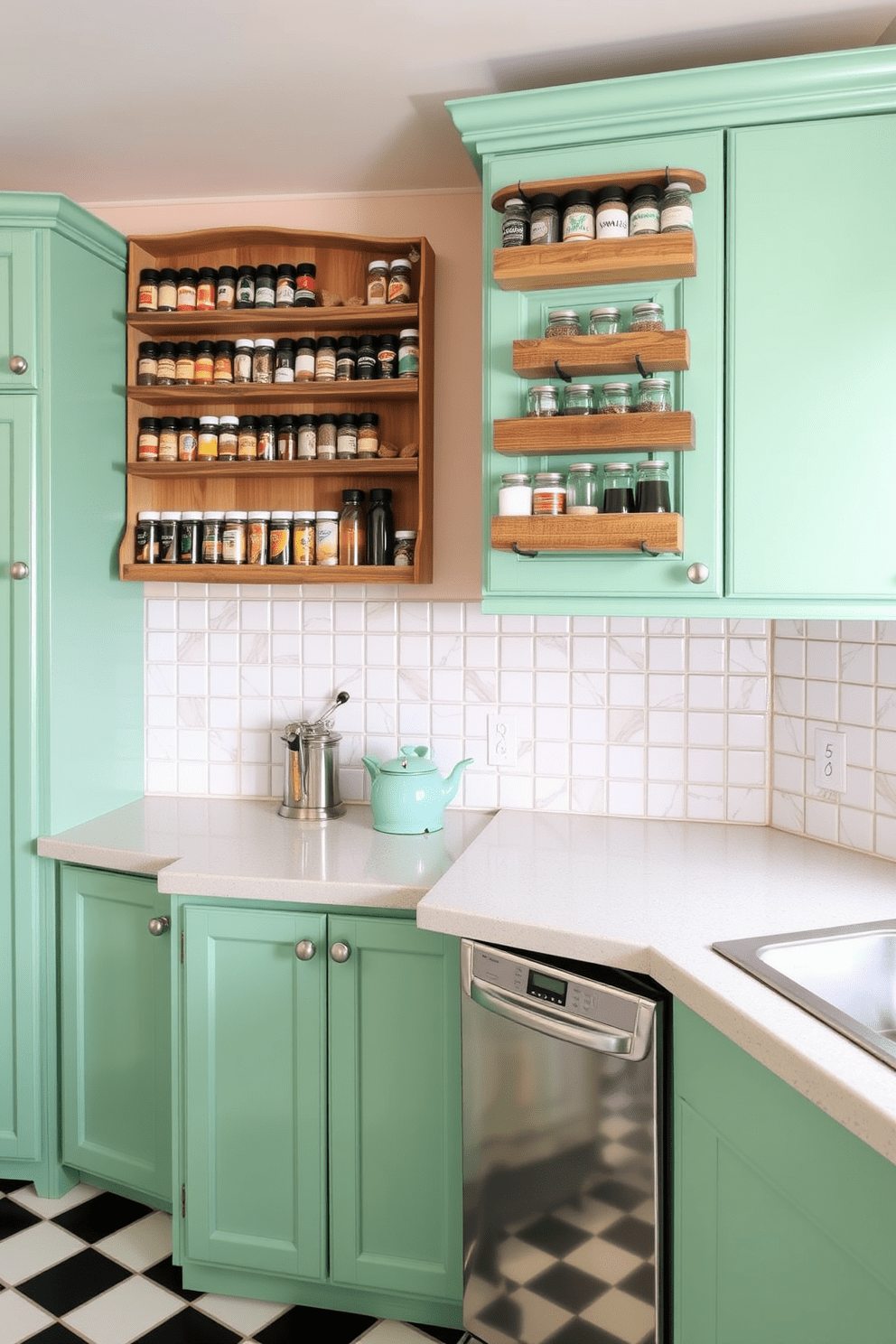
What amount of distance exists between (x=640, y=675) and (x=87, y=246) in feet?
5.37

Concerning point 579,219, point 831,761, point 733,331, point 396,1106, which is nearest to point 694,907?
point 831,761

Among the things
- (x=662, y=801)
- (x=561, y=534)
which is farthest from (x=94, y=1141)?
(x=561, y=534)

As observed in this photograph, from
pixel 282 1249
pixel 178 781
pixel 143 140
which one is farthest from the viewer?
pixel 178 781

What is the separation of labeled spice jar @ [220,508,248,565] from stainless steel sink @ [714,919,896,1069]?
4.84ft

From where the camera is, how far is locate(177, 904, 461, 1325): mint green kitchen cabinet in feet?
5.90

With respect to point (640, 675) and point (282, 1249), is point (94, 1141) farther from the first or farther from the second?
point (640, 675)

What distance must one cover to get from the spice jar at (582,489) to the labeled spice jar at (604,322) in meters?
0.24

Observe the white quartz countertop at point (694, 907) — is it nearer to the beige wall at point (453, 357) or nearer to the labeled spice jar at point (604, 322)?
the beige wall at point (453, 357)

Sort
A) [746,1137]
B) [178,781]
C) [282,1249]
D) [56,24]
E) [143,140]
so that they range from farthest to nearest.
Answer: [178,781]
[143,140]
[282,1249]
[56,24]
[746,1137]

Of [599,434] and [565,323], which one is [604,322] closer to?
[565,323]

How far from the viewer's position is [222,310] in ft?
7.50

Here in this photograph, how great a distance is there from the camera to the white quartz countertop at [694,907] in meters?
1.09

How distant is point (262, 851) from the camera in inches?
78.7

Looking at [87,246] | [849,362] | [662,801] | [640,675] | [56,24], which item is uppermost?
[56,24]
